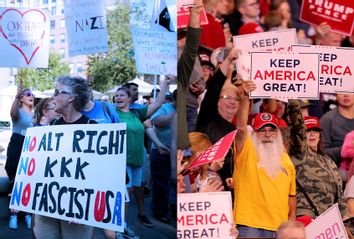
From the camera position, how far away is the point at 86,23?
2559 millimetres

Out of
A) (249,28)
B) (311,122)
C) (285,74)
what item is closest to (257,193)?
(311,122)

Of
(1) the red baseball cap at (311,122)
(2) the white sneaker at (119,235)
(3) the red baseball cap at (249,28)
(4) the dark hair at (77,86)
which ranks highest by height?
(3) the red baseball cap at (249,28)

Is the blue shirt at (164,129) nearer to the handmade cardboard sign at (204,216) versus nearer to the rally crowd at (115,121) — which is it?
the rally crowd at (115,121)

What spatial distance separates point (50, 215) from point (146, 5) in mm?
1113

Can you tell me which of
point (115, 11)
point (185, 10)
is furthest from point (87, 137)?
point (185, 10)

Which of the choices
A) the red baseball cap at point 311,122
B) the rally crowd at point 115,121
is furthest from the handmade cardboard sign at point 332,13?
the rally crowd at point 115,121

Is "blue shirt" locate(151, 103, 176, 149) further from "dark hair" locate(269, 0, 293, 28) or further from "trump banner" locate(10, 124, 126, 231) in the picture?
"dark hair" locate(269, 0, 293, 28)

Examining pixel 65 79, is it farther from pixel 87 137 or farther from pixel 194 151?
pixel 194 151

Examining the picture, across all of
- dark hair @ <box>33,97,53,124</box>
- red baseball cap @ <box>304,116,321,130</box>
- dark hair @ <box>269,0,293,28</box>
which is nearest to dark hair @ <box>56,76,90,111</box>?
dark hair @ <box>33,97,53,124</box>

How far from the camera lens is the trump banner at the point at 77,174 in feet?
8.14

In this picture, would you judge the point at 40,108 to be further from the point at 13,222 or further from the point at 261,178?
the point at 261,178

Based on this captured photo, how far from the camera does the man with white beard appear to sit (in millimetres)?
2881

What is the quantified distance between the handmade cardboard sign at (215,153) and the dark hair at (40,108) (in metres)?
0.79

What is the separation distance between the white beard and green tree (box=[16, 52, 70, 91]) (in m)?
1.10
